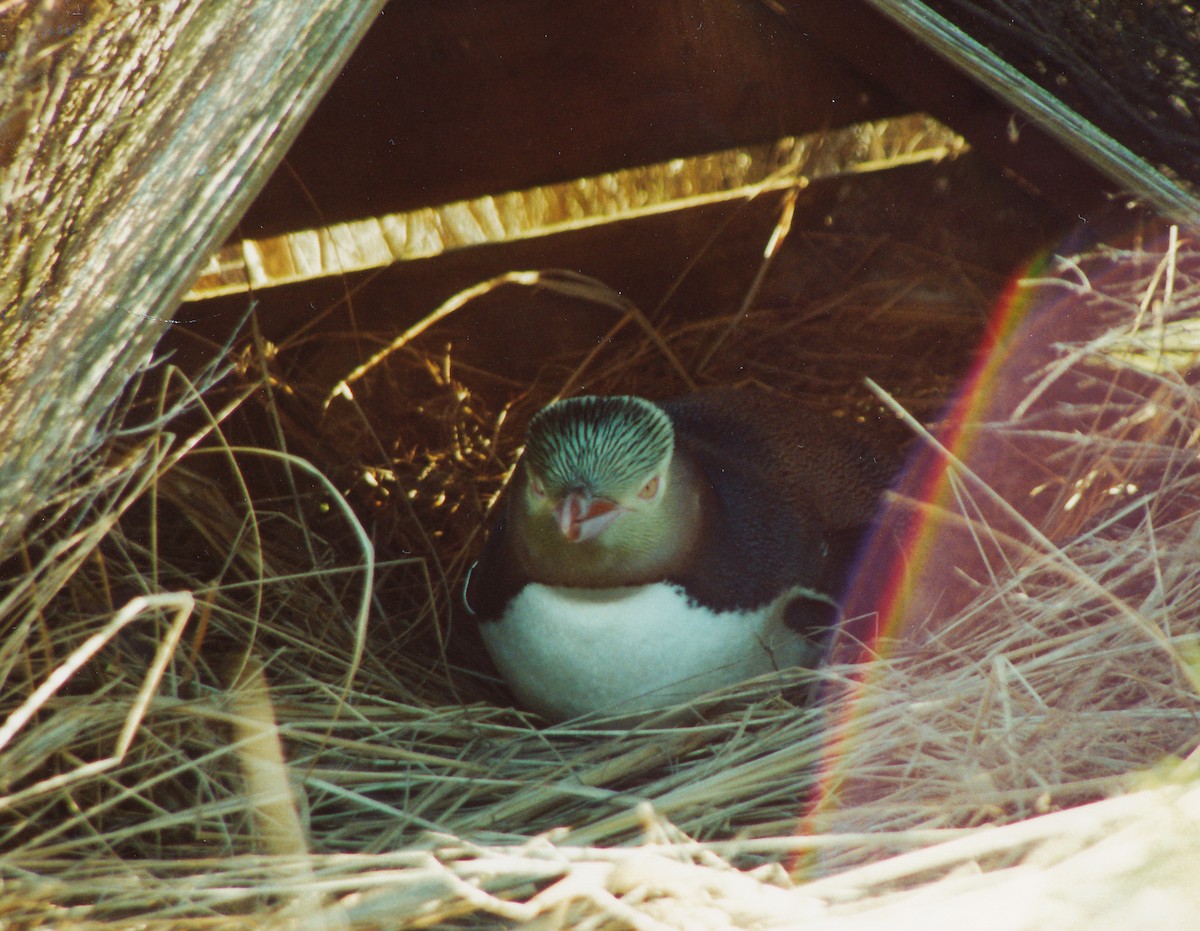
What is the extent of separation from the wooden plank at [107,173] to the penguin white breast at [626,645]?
1032mm

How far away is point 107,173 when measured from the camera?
1.55 metres

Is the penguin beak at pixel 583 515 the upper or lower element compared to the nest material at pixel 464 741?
upper

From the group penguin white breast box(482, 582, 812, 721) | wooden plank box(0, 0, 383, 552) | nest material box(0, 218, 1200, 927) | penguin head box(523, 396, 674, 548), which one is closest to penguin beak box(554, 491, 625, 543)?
penguin head box(523, 396, 674, 548)

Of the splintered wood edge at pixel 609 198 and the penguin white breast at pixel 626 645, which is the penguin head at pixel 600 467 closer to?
the penguin white breast at pixel 626 645

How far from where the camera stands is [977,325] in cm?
341

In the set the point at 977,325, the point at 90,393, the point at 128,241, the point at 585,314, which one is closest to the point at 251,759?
the point at 90,393

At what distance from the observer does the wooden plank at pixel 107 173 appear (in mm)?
1485

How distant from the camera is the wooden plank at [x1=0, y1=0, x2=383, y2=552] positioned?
149cm

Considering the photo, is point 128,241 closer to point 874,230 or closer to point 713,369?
point 713,369

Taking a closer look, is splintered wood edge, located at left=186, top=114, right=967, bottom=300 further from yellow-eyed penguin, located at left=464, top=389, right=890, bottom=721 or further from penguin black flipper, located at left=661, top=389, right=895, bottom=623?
yellow-eyed penguin, located at left=464, top=389, right=890, bottom=721

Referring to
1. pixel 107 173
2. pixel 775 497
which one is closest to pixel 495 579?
pixel 775 497

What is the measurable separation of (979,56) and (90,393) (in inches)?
70.2

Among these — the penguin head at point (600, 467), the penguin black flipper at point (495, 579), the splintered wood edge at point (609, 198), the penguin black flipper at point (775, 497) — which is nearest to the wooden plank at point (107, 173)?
the penguin head at point (600, 467)

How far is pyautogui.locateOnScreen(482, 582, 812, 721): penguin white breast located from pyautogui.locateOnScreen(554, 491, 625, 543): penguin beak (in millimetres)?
170
